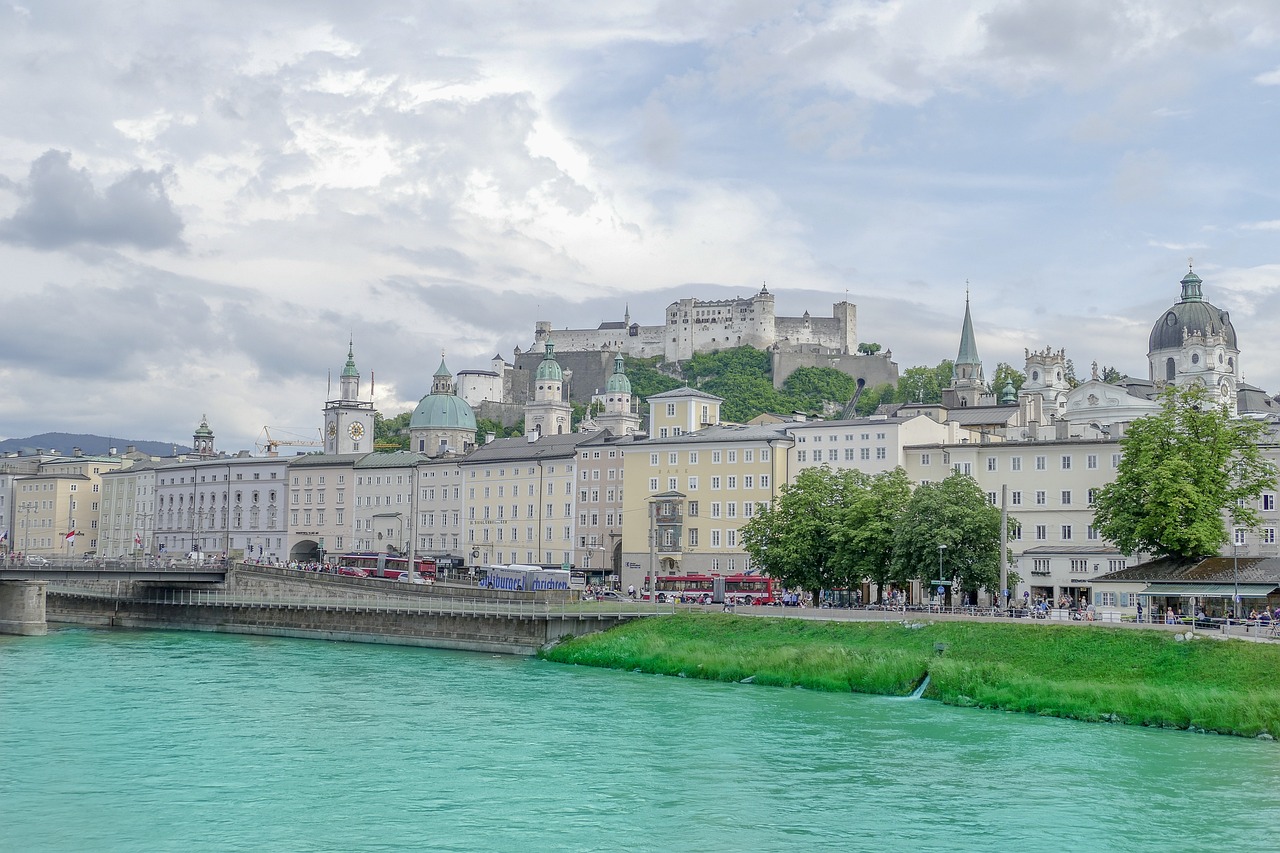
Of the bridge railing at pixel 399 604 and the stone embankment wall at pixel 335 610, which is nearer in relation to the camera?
the bridge railing at pixel 399 604

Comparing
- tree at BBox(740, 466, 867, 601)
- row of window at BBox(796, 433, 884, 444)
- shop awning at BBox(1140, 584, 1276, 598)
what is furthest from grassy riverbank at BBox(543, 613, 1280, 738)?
row of window at BBox(796, 433, 884, 444)

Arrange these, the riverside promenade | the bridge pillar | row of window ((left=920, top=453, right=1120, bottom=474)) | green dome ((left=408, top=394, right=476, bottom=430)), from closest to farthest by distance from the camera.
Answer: the riverside promenade < the bridge pillar < row of window ((left=920, top=453, right=1120, bottom=474)) < green dome ((left=408, top=394, right=476, bottom=430))

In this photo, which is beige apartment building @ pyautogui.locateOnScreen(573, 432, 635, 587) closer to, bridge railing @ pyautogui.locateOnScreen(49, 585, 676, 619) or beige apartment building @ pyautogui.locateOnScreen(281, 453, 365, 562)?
bridge railing @ pyautogui.locateOnScreen(49, 585, 676, 619)

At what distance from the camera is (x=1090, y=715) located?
46156 mm

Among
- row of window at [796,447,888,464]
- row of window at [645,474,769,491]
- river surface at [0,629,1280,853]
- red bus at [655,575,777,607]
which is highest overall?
row of window at [796,447,888,464]

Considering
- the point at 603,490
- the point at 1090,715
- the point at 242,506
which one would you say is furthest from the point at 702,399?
the point at 1090,715

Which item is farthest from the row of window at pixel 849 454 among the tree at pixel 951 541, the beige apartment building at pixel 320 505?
the beige apartment building at pixel 320 505

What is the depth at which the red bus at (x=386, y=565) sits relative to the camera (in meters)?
108

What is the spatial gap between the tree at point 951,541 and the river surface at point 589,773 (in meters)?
16.1

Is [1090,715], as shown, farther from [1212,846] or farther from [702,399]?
[702,399]

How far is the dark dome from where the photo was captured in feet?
467

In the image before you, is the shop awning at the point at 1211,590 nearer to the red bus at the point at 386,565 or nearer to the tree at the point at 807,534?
the tree at the point at 807,534

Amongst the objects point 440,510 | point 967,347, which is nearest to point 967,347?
point 967,347

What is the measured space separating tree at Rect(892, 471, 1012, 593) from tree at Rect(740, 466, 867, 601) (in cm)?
454
